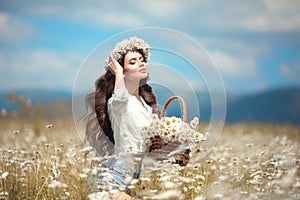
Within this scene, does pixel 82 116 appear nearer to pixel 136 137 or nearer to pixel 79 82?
pixel 79 82

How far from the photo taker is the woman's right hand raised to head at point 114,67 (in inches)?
181

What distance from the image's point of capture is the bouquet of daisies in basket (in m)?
4.21

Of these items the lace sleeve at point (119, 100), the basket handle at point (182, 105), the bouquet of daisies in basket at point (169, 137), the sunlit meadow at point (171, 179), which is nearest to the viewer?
the sunlit meadow at point (171, 179)

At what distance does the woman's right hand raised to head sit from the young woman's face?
3.4 inches

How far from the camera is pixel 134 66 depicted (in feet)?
15.3

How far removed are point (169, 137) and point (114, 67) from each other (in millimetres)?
859

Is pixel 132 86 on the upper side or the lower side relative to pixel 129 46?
lower

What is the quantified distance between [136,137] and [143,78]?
59cm

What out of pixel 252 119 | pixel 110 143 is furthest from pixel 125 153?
pixel 252 119

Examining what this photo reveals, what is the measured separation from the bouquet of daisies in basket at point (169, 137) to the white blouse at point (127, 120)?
114mm

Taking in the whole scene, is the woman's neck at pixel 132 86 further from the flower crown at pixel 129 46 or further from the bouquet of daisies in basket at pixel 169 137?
the bouquet of daisies in basket at pixel 169 137

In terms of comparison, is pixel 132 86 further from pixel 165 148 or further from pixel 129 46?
pixel 165 148

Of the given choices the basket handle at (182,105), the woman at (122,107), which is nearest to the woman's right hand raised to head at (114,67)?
the woman at (122,107)

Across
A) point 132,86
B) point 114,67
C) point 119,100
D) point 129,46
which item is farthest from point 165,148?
point 129,46
